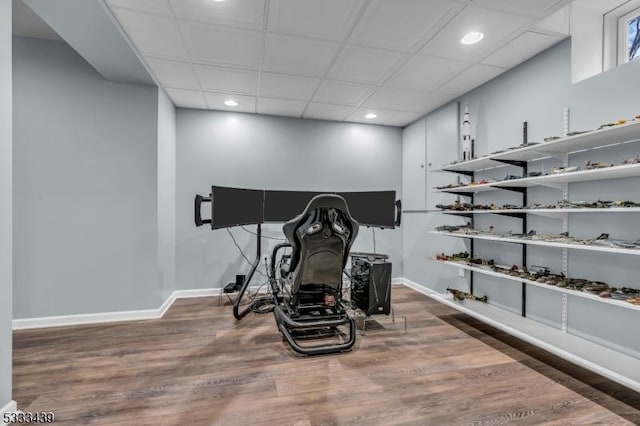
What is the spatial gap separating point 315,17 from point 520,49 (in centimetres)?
181

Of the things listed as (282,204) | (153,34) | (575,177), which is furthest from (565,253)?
(153,34)

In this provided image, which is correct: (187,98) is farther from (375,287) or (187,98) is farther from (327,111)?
(375,287)

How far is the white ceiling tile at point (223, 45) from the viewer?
2.23 m

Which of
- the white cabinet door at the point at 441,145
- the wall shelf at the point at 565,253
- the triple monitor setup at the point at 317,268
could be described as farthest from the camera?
the white cabinet door at the point at 441,145

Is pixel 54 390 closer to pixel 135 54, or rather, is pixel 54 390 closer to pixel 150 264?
pixel 150 264

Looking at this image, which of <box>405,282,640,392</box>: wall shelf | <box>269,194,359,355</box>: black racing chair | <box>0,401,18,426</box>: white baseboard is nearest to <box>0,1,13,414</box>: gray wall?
<box>0,401,18,426</box>: white baseboard

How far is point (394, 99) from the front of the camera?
3537mm

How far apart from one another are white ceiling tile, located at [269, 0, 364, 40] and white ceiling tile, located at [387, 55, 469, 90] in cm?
83

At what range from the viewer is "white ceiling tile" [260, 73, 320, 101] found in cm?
301

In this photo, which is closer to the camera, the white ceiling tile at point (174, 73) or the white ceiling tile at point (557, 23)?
the white ceiling tile at point (557, 23)

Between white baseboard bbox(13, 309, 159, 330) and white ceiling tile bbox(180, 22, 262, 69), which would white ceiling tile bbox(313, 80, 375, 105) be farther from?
white baseboard bbox(13, 309, 159, 330)

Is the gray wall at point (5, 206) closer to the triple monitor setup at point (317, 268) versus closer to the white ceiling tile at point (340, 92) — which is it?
the triple monitor setup at point (317, 268)

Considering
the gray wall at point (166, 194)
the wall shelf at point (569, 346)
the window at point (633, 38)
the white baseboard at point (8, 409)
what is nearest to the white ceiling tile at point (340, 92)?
the gray wall at point (166, 194)

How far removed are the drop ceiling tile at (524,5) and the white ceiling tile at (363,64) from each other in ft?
2.54
